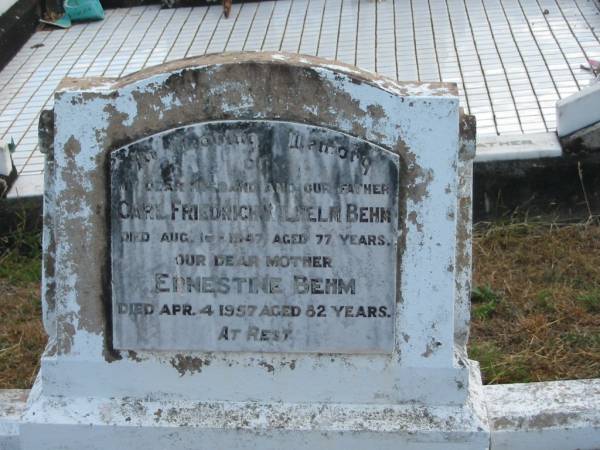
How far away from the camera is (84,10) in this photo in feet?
24.5

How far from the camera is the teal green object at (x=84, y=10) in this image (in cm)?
749

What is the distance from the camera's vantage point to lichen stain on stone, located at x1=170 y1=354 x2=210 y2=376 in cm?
287

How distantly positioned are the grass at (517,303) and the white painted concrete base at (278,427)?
1.62 feet

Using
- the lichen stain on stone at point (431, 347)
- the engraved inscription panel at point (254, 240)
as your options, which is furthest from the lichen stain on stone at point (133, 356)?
the lichen stain on stone at point (431, 347)

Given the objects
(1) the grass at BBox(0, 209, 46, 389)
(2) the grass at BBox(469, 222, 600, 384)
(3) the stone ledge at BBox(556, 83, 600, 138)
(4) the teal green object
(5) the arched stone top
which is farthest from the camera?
(4) the teal green object

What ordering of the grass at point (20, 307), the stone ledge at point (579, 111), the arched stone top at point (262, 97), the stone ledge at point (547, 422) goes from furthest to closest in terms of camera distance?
the stone ledge at point (579, 111), the grass at point (20, 307), the stone ledge at point (547, 422), the arched stone top at point (262, 97)

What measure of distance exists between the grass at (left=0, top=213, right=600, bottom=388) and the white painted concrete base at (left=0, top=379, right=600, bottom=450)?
0.49m

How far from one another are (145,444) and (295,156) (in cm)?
90

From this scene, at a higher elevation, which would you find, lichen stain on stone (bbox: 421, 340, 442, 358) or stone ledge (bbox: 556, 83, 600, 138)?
stone ledge (bbox: 556, 83, 600, 138)

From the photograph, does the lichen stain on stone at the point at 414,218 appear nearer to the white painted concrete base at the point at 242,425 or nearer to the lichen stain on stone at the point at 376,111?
the lichen stain on stone at the point at 376,111

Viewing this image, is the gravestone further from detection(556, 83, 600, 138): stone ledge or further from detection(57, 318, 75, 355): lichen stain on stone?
detection(556, 83, 600, 138): stone ledge

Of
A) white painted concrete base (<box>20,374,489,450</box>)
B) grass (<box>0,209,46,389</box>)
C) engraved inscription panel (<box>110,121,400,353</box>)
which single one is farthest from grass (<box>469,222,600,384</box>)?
grass (<box>0,209,46,389</box>)

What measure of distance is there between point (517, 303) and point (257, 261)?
1549 mm

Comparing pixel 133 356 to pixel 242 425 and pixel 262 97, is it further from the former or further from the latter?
pixel 262 97
